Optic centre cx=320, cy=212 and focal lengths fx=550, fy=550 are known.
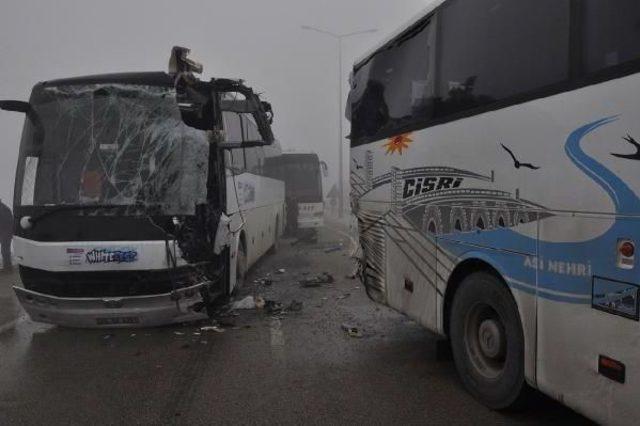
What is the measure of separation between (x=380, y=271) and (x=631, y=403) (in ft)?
11.3

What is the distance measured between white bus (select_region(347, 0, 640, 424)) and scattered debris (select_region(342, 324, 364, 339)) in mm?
958

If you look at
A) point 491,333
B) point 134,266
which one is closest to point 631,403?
point 491,333

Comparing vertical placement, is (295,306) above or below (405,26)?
below

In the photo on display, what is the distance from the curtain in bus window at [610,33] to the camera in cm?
274

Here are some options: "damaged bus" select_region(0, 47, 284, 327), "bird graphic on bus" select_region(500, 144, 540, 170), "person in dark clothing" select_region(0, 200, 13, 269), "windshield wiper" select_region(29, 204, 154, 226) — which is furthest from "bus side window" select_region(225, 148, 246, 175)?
"person in dark clothing" select_region(0, 200, 13, 269)

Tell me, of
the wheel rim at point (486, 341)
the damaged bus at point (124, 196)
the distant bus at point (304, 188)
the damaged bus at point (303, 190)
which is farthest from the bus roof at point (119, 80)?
the distant bus at point (304, 188)

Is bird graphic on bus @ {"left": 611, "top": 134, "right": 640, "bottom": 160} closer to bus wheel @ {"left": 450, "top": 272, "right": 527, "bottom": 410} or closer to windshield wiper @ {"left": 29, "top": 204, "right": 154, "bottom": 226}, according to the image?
bus wheel @ {"left": 450, "top": 272, "right": 527, "bottom": 410}

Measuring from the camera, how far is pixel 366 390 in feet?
15.1

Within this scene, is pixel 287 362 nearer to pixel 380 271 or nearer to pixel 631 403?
pixel 380 271

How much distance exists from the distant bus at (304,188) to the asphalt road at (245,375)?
38.8ft

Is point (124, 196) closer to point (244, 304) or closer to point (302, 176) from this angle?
point (244, 304)

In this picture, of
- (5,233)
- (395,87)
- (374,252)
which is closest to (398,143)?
(395,87)

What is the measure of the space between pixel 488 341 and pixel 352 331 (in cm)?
254

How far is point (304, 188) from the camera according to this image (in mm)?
20688
